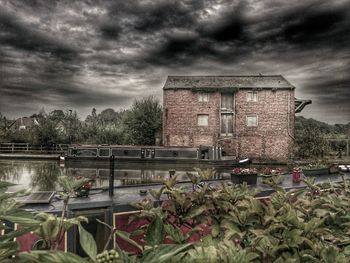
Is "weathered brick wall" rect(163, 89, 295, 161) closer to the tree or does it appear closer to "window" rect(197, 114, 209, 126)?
"window" rect(197, 114, 209, 126)

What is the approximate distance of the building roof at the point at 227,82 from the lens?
27.3 metres

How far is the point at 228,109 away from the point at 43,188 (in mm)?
18036

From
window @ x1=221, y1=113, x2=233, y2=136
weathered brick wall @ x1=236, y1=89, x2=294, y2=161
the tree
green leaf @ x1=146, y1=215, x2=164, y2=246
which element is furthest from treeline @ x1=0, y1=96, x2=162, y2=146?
green leaf @ x1=146, y1=215, x2=164, y2=246

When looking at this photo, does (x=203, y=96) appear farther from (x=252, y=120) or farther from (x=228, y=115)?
(x=252, y=120)

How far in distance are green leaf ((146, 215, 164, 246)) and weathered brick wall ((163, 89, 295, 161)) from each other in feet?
87.3

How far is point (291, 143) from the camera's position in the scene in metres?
26.7

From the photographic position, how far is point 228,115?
28188mm

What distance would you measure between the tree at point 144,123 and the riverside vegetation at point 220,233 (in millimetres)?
28717

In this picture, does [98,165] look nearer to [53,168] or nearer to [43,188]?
[53,168]

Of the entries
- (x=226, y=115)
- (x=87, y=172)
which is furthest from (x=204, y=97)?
(x=87, y=172)

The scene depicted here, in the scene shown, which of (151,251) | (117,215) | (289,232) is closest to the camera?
(151,251)

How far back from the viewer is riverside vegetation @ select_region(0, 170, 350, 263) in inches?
37.6

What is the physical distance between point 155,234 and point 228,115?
27.6 metres

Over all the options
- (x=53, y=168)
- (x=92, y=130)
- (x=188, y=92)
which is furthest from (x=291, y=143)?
(x=92, y=130)
